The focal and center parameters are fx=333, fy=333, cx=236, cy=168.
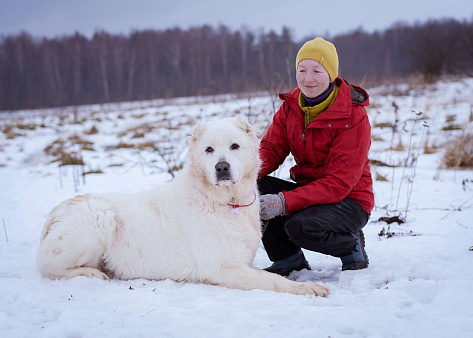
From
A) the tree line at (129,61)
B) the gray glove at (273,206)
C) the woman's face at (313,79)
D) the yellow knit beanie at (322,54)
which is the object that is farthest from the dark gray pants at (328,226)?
the tree line at (129,61)

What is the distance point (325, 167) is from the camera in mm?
3051

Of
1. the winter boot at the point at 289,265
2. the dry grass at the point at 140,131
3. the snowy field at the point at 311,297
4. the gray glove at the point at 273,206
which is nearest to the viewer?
the snowy field at the point at 311,297

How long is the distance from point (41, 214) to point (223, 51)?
105ft

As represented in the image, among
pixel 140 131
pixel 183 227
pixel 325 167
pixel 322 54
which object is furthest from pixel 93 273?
pixel 140 131

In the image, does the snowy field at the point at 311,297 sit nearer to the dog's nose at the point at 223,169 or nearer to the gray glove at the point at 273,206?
the gray glove at the point at 273,206

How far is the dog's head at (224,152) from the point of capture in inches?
102

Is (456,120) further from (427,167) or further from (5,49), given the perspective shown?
(5,49)

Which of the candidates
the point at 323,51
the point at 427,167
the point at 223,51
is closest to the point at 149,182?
the point at 323,51

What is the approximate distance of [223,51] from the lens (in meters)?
34.1

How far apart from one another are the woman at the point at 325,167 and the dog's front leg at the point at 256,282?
0.50m

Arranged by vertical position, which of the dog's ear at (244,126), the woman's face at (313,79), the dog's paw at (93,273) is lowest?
the dog's paw at (93,273)

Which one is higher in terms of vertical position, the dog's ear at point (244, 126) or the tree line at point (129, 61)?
the tree line at point (129, 61)

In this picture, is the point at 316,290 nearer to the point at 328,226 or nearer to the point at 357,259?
the point at 328,226

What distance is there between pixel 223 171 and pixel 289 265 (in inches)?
51.2
